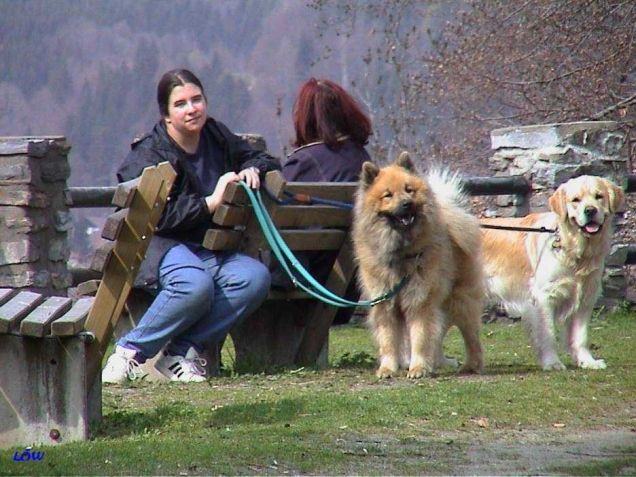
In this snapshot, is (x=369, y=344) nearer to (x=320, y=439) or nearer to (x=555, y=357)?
(x=555, y=357)

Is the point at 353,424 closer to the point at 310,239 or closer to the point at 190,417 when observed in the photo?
the point at 190,417

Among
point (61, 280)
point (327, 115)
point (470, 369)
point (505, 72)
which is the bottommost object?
point (470, 369)

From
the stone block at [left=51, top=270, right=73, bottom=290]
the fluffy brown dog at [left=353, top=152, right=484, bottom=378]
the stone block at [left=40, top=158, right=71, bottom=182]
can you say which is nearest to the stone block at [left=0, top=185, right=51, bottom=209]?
the stone block at [left=40, top=158, right=71, bottom=182]

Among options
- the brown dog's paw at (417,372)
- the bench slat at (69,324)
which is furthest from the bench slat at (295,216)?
the bench slat at (69,324)

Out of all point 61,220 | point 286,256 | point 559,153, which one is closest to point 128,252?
point 286,256

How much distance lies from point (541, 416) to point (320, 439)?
55.9 inches

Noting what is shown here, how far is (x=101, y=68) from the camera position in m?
30.2

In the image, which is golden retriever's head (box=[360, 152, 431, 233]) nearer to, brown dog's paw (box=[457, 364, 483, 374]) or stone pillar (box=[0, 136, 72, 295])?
brown dog's paw (box=[457, 364, 483, 374])

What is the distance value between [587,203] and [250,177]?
2311 mm

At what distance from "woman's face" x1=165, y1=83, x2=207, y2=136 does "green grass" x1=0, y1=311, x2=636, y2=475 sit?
1556 mm

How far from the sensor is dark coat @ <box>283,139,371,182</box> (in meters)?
9.24

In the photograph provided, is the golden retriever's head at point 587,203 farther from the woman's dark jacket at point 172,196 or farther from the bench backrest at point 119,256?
the bench backrest at point 119,256

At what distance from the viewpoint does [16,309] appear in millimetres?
6195

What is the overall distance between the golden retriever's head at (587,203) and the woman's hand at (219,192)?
2.28 metres
